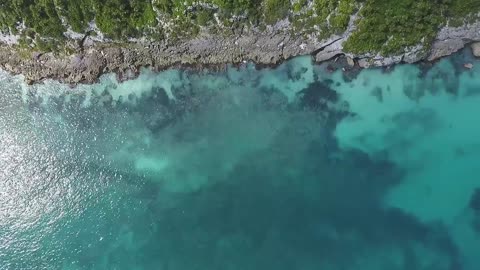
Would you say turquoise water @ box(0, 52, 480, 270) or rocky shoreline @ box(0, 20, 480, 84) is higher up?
rocky shoreline @ box(0, 20, 480, 84)

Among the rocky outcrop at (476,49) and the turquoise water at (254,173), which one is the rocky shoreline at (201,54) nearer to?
the rocky outcrop at (476,49)

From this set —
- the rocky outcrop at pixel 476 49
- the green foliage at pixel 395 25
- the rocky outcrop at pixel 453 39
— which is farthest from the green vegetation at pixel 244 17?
the rocky outcrop at pixel 476 49

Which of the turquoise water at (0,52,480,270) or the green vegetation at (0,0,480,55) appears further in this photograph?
the turquoise water at (0,52,480,270)

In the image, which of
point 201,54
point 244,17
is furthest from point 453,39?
point 201,54

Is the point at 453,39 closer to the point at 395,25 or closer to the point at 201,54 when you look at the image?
the point at 395,25

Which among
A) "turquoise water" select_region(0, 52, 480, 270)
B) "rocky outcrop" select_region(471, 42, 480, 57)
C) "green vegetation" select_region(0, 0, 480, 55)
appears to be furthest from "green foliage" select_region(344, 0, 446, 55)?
"rocky outcrop" select_region(471, 42, 480, 57)

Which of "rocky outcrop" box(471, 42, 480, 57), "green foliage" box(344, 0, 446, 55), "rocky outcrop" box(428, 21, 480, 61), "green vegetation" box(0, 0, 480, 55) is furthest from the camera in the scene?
"rocky outcrop" box(471, 42, 480, 57)

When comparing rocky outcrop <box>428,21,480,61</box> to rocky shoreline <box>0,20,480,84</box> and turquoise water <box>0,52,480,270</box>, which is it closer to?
rocky shoreline <box>0,20,480,84</box>
